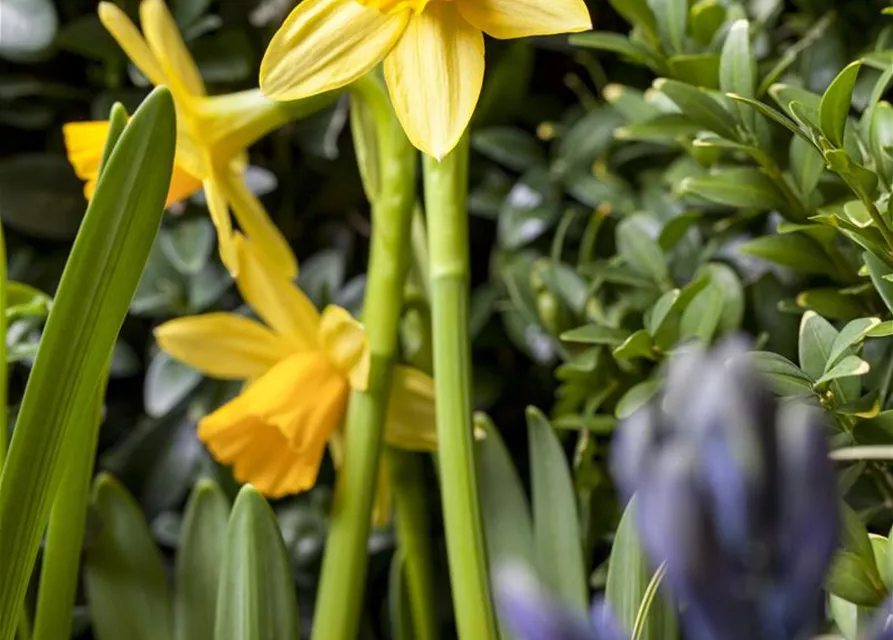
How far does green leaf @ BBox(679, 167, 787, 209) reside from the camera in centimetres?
56

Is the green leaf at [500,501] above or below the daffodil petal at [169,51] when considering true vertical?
below

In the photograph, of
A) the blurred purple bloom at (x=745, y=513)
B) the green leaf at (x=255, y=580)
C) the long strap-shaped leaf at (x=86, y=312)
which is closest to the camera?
the blurred purple bloom at (x=745, y=513)

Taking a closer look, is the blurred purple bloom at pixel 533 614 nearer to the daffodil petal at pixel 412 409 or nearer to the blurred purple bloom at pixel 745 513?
the blurred purple bloom at pixel 745 513

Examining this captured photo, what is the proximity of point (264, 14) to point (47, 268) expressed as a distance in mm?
295

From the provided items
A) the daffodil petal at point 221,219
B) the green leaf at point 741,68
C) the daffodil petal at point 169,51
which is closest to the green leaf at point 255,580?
the daffodil petal at point 221,219

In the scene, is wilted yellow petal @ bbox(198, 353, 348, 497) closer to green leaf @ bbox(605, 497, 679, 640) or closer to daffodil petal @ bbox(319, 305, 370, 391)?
daffodil petal @ bbox(319, 305, 370, 391)

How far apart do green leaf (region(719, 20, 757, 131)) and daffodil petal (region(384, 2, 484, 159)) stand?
0.16 m

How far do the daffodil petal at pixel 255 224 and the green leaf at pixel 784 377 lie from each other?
318 mm

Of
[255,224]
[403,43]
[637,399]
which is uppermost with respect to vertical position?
[403,43]

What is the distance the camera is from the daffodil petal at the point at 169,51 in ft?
1.90

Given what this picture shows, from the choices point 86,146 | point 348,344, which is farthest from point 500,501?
point 86,146

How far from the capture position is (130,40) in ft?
1.82

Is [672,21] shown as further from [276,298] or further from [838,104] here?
[276,298]

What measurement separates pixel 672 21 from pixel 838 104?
18cm
